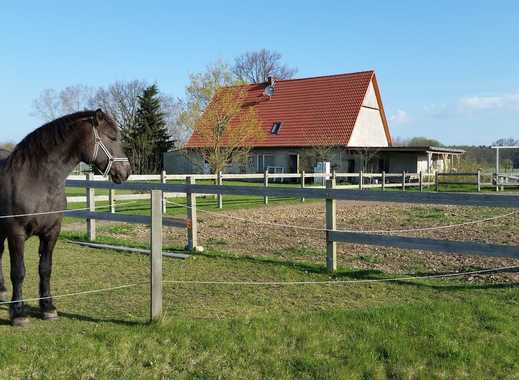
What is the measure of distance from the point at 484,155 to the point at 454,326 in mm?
60697

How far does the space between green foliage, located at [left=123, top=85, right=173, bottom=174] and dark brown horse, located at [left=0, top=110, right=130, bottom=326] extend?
41977 millimetres

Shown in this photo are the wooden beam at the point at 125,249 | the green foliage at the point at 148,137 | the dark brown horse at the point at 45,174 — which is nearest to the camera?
the dark brown horse at the point at 45,174

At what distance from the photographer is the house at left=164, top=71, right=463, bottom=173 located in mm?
36844

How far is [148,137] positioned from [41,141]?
1690 inches

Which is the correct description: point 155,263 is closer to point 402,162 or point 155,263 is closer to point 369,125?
point 402,162

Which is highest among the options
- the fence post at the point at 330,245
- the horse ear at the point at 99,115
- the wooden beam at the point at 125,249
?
the horse ear at the point at 99,115

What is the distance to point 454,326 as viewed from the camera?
4840mm

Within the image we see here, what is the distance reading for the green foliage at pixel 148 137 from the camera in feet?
153

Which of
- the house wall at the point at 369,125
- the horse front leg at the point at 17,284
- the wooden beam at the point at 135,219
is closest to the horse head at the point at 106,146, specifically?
the horse front leg at the point at 17,284

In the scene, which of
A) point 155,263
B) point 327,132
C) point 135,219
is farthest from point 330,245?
point 327,132

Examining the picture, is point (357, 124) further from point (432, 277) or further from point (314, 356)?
point (314, 356)

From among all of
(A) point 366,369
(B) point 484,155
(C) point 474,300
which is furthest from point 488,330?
(B) point 484,155

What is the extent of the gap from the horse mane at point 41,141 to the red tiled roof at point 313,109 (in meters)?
31.9

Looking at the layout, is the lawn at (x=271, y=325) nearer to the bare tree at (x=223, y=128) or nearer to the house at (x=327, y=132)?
the bare tree at (x=223, y=128)
